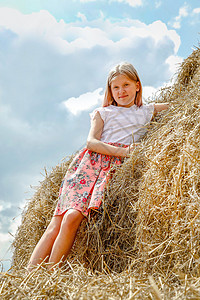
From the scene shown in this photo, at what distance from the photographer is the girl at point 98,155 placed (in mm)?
1612

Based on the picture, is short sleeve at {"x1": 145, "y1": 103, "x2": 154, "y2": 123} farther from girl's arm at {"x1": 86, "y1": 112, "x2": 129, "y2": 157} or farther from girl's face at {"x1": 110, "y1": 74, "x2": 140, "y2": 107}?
girl's arm at {"x1": 86, "y1": 112, "x2": 129, "y2": 157}

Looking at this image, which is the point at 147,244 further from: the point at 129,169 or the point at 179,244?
the point at 129,169

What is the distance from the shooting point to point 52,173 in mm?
2352

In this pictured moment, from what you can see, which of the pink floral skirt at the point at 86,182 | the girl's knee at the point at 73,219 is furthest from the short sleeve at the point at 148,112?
the girl's knee at the point at 73,219

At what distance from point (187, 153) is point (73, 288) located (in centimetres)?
64

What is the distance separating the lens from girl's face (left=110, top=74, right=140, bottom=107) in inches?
80.4

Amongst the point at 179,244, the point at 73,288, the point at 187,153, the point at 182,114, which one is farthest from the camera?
the point at 182,114

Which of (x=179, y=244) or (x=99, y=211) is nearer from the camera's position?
(x=179, y=244)

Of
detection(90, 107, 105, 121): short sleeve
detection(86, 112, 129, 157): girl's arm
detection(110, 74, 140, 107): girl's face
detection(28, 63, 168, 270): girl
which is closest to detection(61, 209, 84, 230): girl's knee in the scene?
detection(28, 63, 168, 270): girl

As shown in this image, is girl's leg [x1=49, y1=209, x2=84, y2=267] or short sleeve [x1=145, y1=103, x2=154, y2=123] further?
short sleeve [x1=145, y1=103, x2=154, y2=123]

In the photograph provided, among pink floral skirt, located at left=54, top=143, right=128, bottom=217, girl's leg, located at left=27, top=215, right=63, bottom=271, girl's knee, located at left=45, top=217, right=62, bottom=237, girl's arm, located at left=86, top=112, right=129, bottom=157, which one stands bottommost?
girl's leg, located at left=27, top=215, right=63, bottom=271

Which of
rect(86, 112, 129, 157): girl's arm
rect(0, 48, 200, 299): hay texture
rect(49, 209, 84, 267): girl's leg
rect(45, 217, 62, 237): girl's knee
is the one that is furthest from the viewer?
rect(86, 112, 129, 157): girl's arm

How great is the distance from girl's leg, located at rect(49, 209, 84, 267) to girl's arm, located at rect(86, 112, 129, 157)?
37cm

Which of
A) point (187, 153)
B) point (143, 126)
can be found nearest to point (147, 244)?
point (187, 153)
